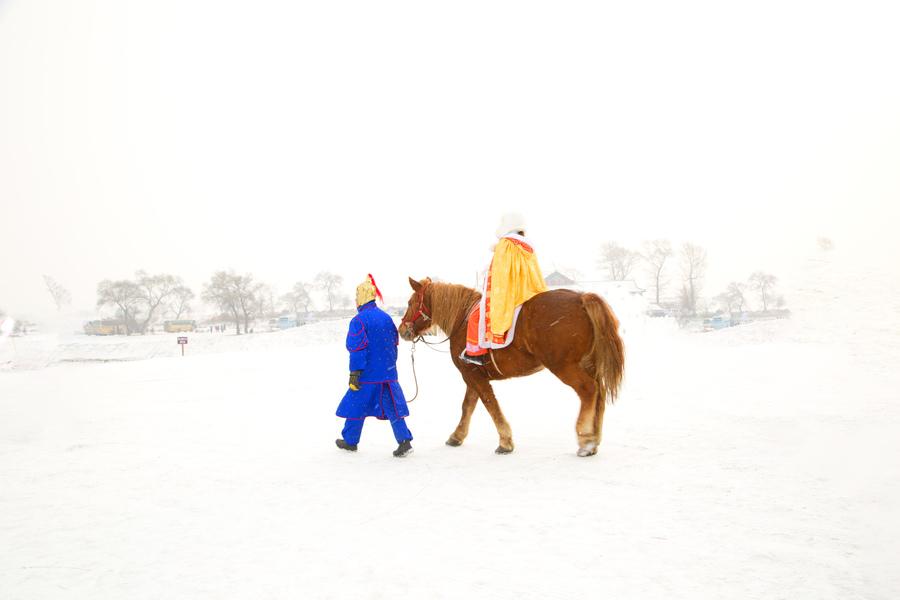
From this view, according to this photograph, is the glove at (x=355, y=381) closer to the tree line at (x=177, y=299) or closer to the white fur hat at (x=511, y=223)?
the white fur hat at (x=511, y=223)

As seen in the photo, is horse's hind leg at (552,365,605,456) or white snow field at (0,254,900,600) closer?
white snow field at (0,254,900,600)

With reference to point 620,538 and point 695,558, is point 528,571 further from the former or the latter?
point 695,558

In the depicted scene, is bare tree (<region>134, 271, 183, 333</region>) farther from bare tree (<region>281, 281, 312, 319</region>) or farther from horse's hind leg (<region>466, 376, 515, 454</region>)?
horse's hind leg (<region>466, 376, 515, 454</region>)

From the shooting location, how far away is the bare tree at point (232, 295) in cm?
3988

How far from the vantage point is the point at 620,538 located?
3.31 meters

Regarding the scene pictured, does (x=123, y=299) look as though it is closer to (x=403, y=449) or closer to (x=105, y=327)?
(x=105, y=327)

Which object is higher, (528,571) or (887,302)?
(887,302)

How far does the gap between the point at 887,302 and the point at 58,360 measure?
33.8 m

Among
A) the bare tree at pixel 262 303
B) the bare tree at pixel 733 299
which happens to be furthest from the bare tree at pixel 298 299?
the bare tree at pixel 733 299

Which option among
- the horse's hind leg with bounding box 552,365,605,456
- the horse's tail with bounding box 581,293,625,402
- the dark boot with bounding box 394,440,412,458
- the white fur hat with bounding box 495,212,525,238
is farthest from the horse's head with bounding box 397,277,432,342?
the horse's tail with bounding box 581,293,625,402

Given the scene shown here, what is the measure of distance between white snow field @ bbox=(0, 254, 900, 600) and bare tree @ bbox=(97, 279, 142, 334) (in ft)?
102

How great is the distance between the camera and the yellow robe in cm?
561

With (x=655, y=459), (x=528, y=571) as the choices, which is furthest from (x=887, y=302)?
(x=528, y=571)

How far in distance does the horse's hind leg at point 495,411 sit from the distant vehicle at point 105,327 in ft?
122
